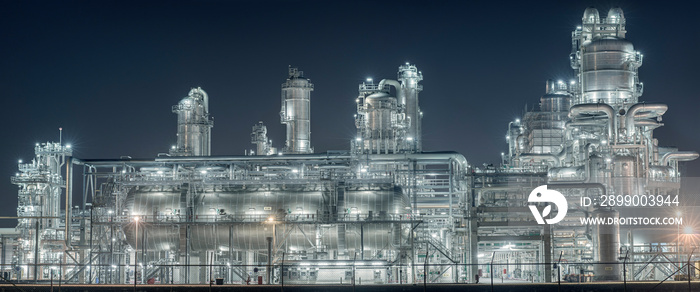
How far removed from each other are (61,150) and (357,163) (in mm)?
42628

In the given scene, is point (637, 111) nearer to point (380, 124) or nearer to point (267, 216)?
point (380, 124)

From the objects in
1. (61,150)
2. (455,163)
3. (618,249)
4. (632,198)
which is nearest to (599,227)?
(618,249)

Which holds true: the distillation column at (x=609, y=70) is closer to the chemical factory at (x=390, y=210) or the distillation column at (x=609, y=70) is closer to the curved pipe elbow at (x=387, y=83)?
the chemical factory at (x=390, y=210)

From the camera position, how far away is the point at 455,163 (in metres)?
73.4

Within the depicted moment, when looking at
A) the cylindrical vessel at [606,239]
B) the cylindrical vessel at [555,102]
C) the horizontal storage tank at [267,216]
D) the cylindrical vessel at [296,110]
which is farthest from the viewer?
the cylindrical vessel at [555,102]

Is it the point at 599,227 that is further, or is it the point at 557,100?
the point at 557,100

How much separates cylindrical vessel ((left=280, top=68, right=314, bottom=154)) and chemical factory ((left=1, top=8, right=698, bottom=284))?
668 cm

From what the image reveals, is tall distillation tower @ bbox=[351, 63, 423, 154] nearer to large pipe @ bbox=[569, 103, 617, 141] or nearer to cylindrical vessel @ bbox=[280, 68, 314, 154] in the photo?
cylindrical vessel @ bbox=[280, 68, 314, 154]

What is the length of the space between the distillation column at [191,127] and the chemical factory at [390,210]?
7.23 meters

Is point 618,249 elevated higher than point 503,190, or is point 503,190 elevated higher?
point 503,190

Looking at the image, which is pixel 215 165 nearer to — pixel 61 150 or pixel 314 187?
pixel 314 187

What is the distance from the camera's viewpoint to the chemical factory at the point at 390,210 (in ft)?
205

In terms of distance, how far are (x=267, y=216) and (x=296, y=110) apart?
19.6 metres

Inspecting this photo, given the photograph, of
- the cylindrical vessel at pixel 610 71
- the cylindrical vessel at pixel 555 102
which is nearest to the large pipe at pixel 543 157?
the cylindrical vessel at pixel 555 102
